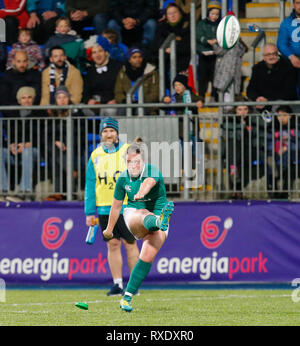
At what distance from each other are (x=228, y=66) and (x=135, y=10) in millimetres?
2954

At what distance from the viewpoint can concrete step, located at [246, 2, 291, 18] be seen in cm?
1898

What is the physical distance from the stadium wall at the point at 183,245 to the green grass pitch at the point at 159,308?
0.62 meters

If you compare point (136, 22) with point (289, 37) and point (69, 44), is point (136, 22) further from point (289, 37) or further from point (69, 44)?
point (289, 37)

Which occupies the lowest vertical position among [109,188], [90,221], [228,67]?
[90,221]

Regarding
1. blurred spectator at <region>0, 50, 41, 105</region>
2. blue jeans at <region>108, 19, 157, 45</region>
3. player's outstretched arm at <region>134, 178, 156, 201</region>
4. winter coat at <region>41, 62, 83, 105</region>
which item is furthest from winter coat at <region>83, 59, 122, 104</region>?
player's outstretched arm at <region>134, 178, 156, 201</region>

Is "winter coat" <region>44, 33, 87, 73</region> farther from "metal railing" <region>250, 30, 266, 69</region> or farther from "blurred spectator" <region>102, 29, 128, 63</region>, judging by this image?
"metal railing" <region>250, 30, 266, 69</region>

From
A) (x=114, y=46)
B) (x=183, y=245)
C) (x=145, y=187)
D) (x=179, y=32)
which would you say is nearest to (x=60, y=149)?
(x=183, y=245)

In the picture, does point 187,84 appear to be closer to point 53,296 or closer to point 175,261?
point 175,261

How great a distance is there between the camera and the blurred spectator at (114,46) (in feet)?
59.5

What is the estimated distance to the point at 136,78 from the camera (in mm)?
17719

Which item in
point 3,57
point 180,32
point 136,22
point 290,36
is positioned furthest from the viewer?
point 136,22

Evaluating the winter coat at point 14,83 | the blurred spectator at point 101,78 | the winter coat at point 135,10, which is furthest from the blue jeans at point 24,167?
the winter coat at point 135,10

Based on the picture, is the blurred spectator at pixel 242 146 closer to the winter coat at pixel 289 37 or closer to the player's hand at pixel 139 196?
the winter coat at pixel 289 37

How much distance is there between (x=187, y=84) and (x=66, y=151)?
245 cm
